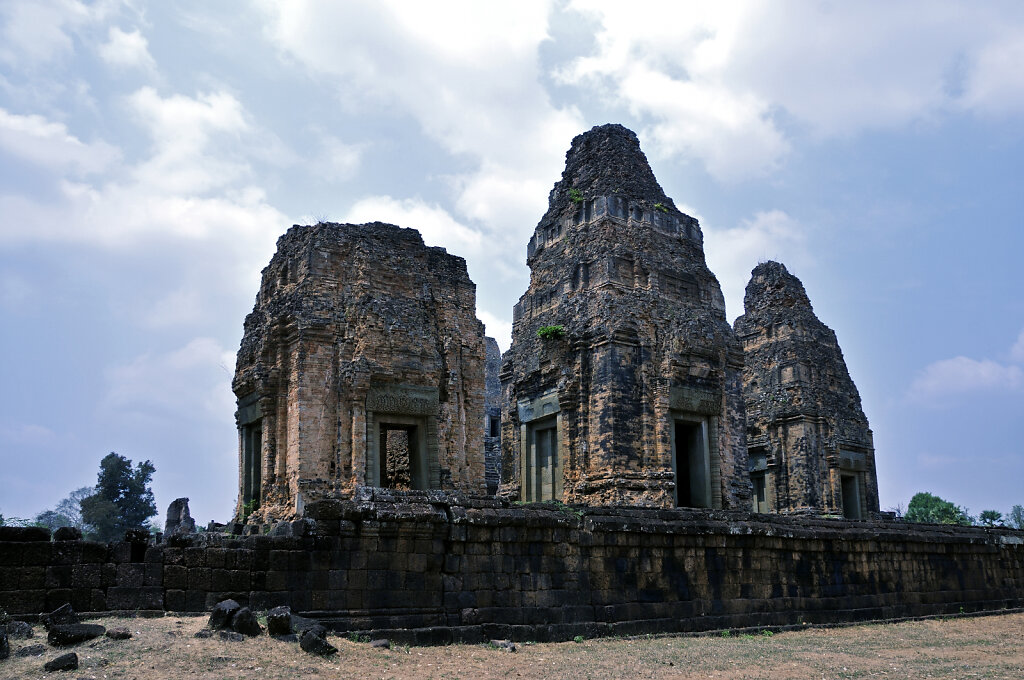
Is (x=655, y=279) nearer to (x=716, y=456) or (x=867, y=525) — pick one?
(x=716, y=456)

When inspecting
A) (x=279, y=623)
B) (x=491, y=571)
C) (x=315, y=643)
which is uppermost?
(x=491, y=571)

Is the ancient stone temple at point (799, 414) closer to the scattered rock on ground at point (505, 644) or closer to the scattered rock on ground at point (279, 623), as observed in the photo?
the scattered rock on ground at point (505, 644)

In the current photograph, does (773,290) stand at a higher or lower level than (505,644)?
higher

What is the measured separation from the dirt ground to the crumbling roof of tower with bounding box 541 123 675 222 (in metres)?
10.1

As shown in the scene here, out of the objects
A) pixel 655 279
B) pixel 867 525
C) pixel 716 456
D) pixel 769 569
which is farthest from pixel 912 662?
pixel 655 279

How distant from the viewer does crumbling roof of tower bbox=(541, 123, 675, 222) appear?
19.9 m

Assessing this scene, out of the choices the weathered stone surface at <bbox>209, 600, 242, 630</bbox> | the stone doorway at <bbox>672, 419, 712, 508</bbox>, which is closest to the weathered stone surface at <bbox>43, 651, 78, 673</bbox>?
the weathered stone surface at <bbox>209, 600, 242, 630</bbox>

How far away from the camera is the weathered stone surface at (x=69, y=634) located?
785 centimetres

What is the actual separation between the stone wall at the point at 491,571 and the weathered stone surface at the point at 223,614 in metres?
0.72

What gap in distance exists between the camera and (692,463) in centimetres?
1889

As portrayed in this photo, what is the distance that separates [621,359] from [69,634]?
11.8 metres

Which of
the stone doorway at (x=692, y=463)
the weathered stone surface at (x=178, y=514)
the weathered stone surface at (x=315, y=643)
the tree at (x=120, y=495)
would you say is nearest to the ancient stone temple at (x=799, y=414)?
the stone doorway at (x=692, y=463)

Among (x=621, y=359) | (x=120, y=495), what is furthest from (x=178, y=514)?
(x=120, y=495)

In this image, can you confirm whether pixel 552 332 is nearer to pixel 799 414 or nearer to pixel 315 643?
pixel 799 414
